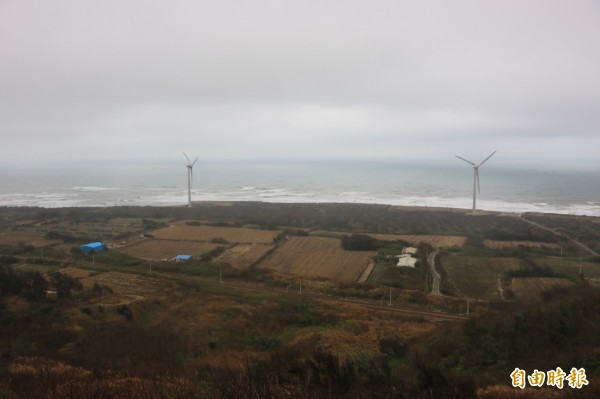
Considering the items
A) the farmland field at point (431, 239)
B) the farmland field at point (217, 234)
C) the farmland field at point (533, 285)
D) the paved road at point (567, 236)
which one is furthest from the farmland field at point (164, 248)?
the paved road at point (567, 236)

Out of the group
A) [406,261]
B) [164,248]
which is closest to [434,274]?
[406,261]

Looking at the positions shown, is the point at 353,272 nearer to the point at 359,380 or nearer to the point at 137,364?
the point at 137,364

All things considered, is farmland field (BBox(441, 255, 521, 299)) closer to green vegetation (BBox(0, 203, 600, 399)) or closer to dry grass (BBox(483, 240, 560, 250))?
green vegetation (BBox(0, 203, 600, 399))

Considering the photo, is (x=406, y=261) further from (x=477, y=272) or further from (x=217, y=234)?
(x=217, y=234)

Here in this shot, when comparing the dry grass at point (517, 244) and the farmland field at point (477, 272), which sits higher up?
the dry grass at point (517, 244)

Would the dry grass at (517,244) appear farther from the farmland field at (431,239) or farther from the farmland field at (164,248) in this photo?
the farmland field at (164,248)

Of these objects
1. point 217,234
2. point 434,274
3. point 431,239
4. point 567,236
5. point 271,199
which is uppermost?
point 271,199
